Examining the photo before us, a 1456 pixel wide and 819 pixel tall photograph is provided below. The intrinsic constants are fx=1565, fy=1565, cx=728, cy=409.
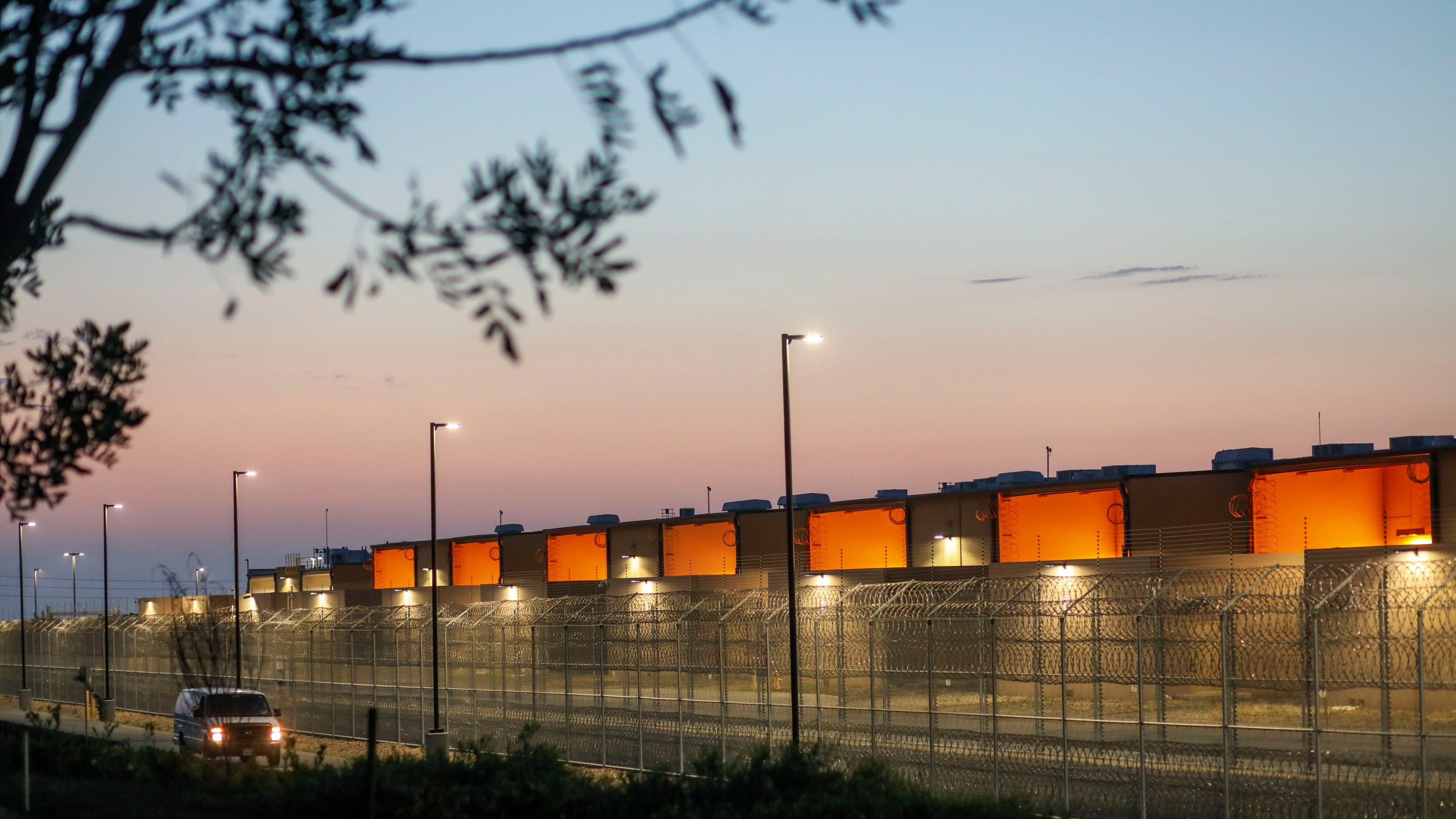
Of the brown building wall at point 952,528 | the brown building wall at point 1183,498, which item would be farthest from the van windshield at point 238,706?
the brown building wall at point 1183,498

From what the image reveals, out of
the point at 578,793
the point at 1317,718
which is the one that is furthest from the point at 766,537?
the point at 1317,718

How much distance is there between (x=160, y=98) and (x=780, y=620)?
23.0 meters

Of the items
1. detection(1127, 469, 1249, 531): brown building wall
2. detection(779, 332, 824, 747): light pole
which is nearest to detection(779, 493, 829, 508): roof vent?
detection(1127, 469, 1249, 531): brown building wall

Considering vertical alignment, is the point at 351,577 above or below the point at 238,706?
below

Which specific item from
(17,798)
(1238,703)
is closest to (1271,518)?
(1238,703)

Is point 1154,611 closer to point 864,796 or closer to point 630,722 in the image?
point 864,796

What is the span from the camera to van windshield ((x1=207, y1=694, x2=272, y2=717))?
30.1 m

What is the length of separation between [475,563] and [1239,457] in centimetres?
3856

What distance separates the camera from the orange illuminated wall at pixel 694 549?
57.3 metres

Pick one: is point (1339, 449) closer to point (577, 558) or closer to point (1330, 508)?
point (1330, 508)

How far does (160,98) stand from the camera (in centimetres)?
723

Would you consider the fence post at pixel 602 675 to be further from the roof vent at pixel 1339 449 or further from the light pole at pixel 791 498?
the roof vent at pixel 1339 449

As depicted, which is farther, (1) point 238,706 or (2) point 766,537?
(2) point 766,537

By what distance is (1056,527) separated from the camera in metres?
48.9
